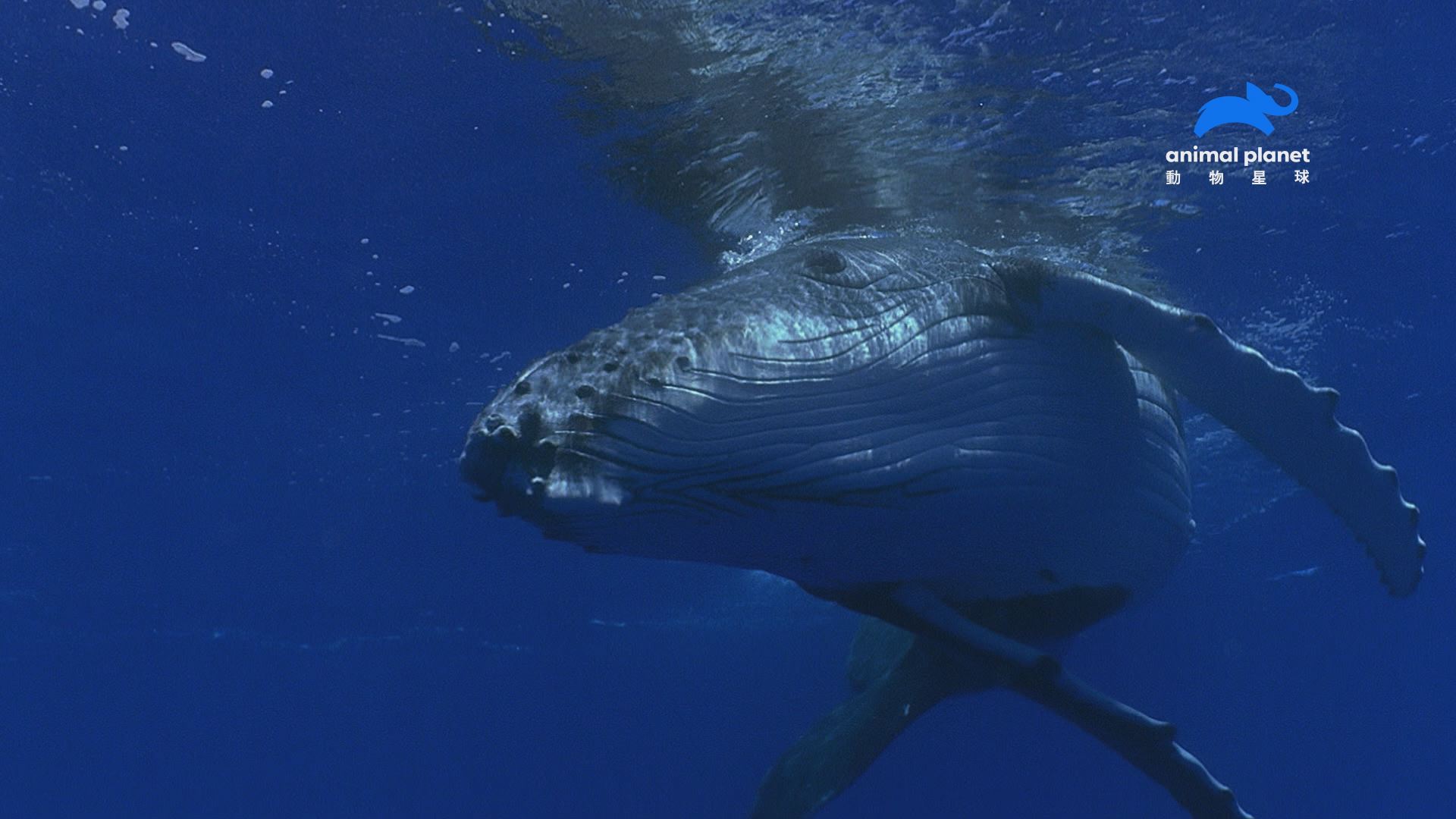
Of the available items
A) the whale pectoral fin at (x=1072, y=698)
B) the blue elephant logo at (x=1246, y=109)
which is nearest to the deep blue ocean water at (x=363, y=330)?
the blue elephant logo at (x=1246, y=109)

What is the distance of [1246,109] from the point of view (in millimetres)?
9516

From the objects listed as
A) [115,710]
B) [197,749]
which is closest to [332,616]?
[115,710]

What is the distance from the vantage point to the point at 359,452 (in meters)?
18.4

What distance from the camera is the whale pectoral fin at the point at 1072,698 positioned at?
4.97 metres

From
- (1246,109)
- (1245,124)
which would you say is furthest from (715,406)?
(1245,124)

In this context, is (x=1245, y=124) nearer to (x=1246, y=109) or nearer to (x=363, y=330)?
(x=1246, y=109)

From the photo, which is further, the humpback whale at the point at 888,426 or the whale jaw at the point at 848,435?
the humpback whale at the point at 888,426

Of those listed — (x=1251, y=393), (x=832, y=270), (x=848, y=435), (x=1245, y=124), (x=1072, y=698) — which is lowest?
(x=1072, y=698)

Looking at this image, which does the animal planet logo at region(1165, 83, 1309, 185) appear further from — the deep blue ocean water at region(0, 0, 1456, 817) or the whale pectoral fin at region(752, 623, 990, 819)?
the whale pectoral fin at region(752, 623, 990, 819)

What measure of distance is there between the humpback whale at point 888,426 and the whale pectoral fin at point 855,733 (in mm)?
25

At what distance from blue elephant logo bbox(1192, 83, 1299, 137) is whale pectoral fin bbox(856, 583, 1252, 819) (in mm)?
6911

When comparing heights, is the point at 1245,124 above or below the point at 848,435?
above

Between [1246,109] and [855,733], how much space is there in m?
7.56

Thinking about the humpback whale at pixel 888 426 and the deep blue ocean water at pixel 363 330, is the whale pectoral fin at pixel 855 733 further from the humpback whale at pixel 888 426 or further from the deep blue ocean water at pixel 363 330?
the deep blue ocean water at pixel 363 330
